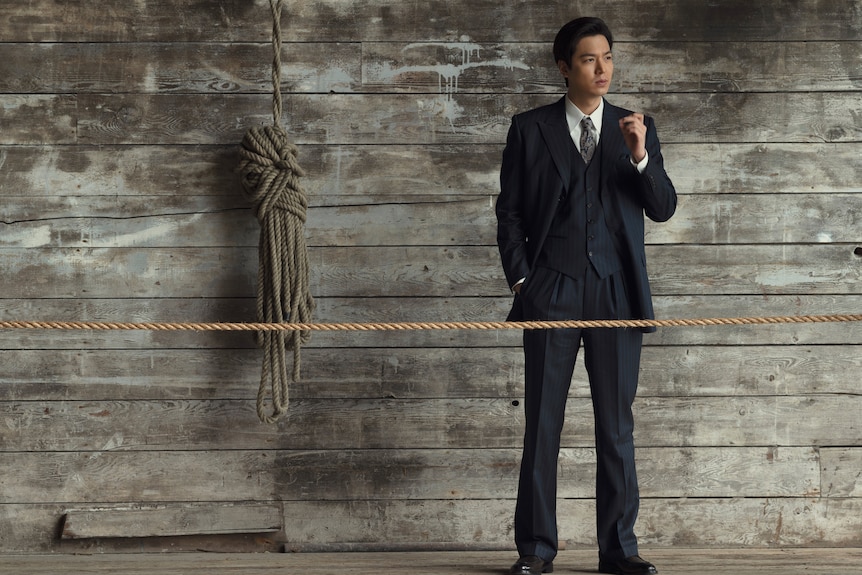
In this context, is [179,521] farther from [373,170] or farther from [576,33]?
[576,33]

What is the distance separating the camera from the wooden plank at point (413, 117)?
264 cm

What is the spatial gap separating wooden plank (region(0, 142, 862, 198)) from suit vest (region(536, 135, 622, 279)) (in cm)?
42

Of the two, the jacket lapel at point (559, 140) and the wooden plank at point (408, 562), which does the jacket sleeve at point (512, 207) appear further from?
the wooden plank at point (408, 562)

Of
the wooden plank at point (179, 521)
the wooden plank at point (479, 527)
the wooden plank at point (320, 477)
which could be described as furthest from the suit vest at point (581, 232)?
the wooden plank at point (179, 521)

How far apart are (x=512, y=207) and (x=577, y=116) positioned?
0.26 meters

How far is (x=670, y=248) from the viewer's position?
268 cm

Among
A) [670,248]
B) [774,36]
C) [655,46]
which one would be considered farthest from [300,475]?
[774,36]

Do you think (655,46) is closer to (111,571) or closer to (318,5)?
(318,5)

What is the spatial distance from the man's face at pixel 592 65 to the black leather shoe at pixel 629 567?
1.06 metres

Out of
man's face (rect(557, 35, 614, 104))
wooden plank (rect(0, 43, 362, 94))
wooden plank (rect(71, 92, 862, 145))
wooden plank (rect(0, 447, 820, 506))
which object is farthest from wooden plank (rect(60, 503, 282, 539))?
man's face (rect(557, 35, 614, 104))

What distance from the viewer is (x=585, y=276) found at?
2.23 metres

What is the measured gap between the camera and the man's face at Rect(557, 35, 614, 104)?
2.21 metres

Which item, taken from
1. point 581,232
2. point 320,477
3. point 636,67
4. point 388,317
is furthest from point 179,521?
point 636,67

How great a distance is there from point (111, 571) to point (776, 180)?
198 centimetres
